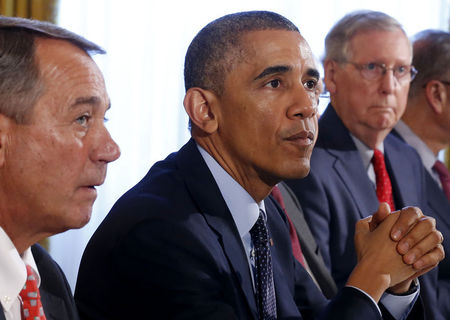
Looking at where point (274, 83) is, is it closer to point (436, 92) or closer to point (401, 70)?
point (401, 70)

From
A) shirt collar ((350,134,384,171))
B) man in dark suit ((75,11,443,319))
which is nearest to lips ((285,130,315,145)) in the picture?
man in dark suit ((75,11,443,319))

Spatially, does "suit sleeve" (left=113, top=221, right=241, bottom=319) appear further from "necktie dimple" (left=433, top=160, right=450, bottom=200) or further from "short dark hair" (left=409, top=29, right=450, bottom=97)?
"short dark hair" (left=409, top=29, right=450, bottom=97)

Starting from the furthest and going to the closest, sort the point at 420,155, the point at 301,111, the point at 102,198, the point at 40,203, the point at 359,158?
the point at 102,198, the point at 420,155, the point at 359,158, the point at 301,111, the point at 40,203

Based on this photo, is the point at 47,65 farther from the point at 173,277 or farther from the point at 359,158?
the point at 359,158

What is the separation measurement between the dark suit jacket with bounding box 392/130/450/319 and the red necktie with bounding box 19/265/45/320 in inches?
67.1

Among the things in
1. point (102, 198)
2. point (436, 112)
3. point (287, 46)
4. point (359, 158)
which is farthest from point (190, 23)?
point (287, 46)

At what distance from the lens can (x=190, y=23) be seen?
422 cm

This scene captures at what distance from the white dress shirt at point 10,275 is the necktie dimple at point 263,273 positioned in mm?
594

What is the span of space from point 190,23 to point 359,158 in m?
1.85

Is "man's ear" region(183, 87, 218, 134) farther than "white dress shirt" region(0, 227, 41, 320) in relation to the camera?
Yes

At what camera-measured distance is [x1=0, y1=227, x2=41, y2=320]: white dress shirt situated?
124 cm

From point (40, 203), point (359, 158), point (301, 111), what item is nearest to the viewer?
point (40, 203)

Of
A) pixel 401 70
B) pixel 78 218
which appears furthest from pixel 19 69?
pixel 401 70

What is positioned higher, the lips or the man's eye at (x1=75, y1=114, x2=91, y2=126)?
the man's eye at (x1=75, y1=114, x2=91, y2=126)
